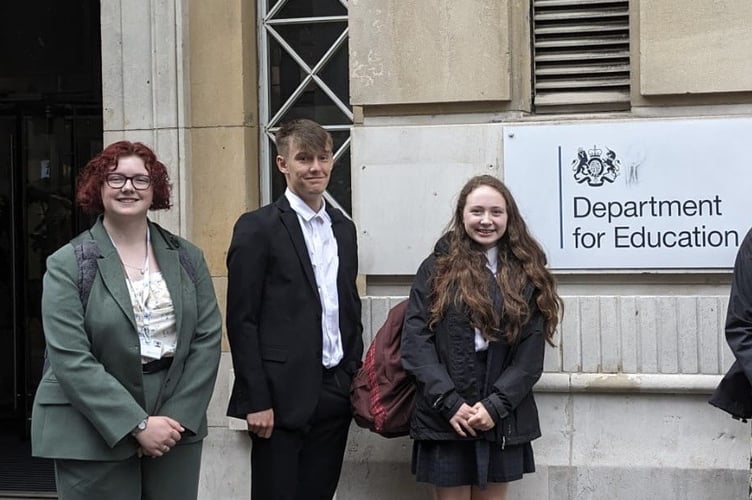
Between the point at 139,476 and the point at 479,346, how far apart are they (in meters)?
1.47

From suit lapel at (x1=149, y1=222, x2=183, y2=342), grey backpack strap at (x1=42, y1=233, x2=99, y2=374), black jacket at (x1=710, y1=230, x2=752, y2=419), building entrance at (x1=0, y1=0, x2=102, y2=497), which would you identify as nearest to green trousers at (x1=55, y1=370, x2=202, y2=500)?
suit lapel at (x1=149, y1=222, x2=183, y2=342)

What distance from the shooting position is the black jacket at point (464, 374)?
508 cm

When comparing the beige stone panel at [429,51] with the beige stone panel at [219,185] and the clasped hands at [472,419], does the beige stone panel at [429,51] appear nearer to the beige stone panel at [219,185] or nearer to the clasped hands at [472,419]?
the beige stone panel at [219,185]

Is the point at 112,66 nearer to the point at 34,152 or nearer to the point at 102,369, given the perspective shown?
the point at 102,369

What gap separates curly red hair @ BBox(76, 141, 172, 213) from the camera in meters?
4.74

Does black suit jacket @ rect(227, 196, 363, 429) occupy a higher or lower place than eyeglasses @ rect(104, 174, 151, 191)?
lower

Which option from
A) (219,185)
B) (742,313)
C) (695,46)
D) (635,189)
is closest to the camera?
(742,313)

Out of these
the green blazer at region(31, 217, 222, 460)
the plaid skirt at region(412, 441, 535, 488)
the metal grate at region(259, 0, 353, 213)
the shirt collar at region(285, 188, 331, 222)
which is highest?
the metal grate at region(259, 0, 353, 213)

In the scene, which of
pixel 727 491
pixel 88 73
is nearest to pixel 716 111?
pixel 727 491

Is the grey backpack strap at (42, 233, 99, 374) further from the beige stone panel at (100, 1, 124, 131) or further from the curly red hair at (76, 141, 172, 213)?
the beige stone panel at (100, 1, 124, 131)

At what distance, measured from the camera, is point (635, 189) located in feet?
19.5

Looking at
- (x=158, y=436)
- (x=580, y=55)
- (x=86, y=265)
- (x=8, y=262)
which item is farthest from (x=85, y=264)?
(x=8, y=262)

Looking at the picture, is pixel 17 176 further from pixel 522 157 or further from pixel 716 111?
pixel 716 111

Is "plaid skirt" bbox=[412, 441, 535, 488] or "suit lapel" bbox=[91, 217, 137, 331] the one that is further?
"plaid skirt" bbox=[412, 441, 535, 488]
